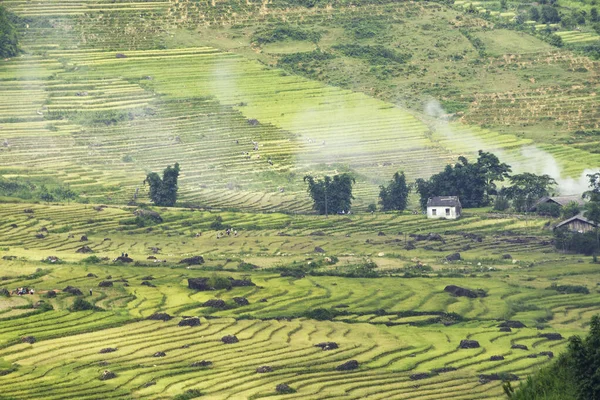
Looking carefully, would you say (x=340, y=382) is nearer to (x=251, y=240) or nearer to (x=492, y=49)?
(x=251, y=240)

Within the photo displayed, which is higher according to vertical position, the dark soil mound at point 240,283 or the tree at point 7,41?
the tree at point 7,41

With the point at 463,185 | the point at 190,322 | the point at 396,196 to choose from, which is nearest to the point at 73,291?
the point at 190,322

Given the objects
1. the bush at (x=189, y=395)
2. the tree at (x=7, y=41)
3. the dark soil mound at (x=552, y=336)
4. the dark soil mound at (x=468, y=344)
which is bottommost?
the dark soil mound at (x=552, y=336)

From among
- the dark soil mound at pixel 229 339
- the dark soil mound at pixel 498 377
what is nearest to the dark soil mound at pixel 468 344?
the dark soil mound at pixel 498 377

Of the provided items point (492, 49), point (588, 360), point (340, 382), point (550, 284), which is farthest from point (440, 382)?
point (492, 49)

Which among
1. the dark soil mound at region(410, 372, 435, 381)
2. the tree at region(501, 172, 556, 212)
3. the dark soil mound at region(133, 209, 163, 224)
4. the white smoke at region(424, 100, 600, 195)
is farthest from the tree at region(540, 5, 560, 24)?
the dark soil mound at region(410, 372, 435, 381)

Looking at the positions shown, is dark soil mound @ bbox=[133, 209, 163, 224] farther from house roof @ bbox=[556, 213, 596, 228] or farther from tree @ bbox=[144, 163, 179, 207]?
house roof @ bbox=[556, 213, 596, 228]

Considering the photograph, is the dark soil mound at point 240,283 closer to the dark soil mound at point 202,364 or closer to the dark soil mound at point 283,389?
the dark soil mound at point 202,364

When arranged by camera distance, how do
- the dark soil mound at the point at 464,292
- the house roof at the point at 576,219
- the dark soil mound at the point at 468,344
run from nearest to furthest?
1. the dark soil mound at the point at 468,344
2. the dark soil mound at the point at 464,292
3. the house roof at the point at 576,219

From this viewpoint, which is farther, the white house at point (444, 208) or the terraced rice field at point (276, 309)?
the white house at point (444, 208)
